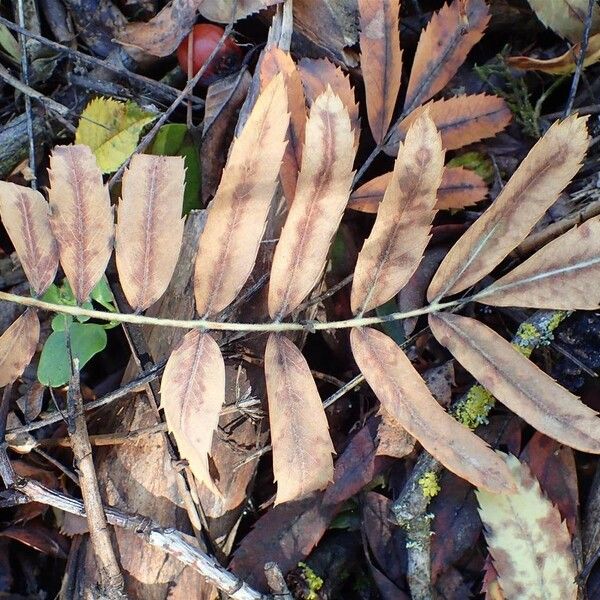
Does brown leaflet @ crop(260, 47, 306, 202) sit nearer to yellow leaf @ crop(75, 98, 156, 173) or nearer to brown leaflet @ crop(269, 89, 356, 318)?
brown leaflet @ crop(269, 89, 356, 318)

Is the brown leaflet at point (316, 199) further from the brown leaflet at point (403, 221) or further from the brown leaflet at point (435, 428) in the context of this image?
the brown leaflet at point (435, 428)

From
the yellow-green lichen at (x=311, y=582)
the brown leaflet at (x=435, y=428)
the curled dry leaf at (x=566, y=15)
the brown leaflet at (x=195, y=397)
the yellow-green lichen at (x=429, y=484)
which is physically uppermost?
the curled dry leaf at (x=566, y=15)

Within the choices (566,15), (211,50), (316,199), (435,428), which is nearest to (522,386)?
(435,428)

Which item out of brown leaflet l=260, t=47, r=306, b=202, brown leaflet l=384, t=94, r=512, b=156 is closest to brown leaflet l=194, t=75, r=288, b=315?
brown leaflet l=260, t=47, r=306, b=202

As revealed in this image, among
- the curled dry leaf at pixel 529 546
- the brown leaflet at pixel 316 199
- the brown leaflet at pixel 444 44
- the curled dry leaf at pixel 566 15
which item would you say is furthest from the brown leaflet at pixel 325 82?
the curled dry leaf at pixel 529 546

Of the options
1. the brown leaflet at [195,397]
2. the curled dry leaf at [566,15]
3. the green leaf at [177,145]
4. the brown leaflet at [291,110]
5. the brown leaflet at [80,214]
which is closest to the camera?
the brown leaflet at [195,397]

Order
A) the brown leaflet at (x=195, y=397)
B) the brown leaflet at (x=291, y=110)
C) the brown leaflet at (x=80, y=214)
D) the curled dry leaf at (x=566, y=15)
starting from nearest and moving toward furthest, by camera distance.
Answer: the brown leaflet at (x=195, y=397) → the brown leaflet at (x=80, y=214) → the brown leaflet at (x=291, y=110) → the curled dry leaf at (x=566, y=15)

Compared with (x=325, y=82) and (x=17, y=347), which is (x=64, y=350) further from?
(x=325, y=82)
